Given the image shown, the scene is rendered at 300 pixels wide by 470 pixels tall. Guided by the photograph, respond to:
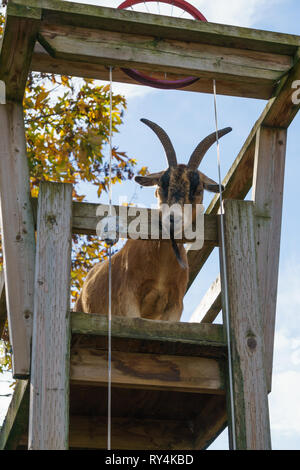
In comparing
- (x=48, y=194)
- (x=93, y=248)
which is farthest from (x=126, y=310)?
(x=93, y=248)

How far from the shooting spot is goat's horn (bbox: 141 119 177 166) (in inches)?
308

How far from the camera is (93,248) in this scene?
1063cm

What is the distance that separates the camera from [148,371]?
5.59 m

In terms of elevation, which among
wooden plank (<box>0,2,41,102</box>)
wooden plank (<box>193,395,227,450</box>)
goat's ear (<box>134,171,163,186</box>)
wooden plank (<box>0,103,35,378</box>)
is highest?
wooden plank (<box>0,2,41,102</box>)

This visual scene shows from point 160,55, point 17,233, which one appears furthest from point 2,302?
point 160,55

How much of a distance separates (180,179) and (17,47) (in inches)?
74.0

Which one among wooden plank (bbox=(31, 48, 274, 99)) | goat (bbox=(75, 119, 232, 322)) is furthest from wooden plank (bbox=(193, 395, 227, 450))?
wooden plank (bbox=(31, 48, 274, 99))

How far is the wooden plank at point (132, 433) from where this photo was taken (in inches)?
266

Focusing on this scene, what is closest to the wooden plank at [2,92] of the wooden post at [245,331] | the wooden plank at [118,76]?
the wooden plank at [118,76]

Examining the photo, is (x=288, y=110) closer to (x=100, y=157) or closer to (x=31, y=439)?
(x=31, y=439)

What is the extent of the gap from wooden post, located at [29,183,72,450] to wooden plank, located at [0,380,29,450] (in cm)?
34

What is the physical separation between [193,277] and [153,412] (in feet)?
6.83

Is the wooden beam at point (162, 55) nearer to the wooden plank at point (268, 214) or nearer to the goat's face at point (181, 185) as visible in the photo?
the wooden plank at point (268, 214)

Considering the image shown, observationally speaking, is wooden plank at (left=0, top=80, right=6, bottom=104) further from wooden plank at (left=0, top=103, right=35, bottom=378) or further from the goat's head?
the goat's head
